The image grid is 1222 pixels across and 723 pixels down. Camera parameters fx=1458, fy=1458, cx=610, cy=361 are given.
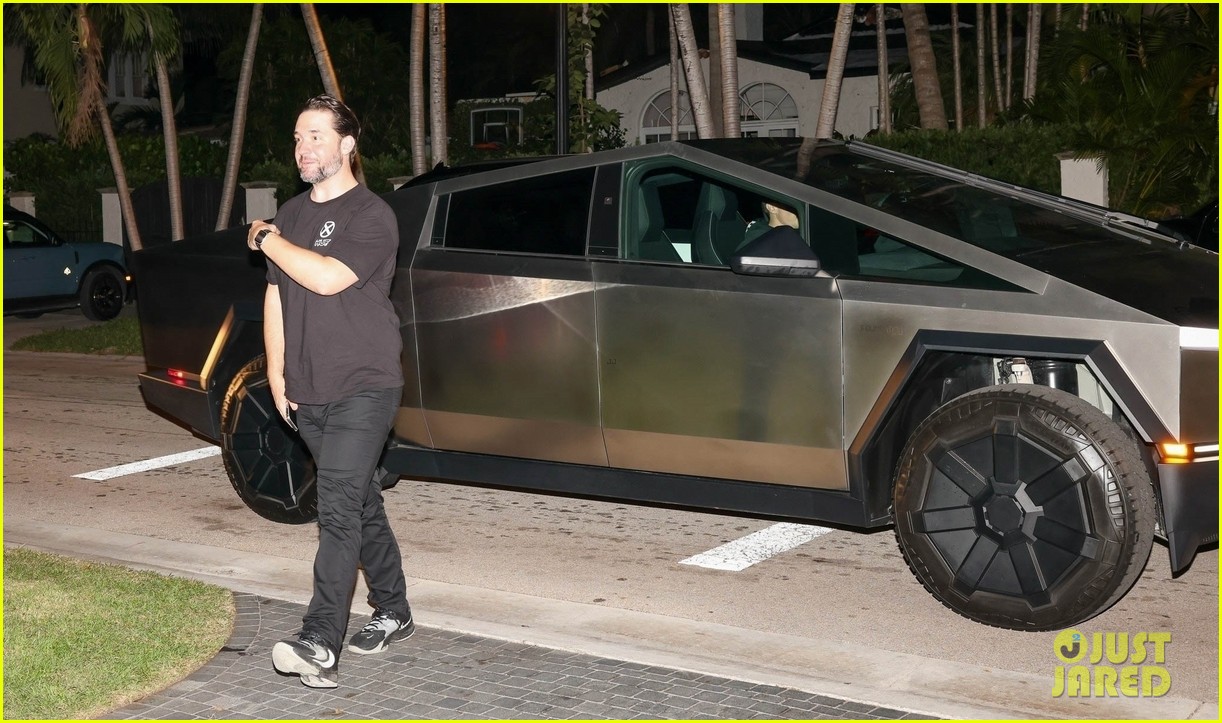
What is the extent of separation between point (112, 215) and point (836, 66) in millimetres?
17305

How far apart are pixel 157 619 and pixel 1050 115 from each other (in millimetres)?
15553

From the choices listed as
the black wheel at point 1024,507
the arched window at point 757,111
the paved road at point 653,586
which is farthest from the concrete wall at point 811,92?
the black wheel at point 1024,507

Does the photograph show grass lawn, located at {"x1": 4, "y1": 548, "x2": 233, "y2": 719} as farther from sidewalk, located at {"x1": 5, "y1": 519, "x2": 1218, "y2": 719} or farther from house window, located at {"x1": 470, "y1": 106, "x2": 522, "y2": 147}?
house window, located at {"x1": 470, "y1": 106, "x2": 522, "y2": 147}

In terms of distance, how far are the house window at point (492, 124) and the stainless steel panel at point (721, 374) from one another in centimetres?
3420

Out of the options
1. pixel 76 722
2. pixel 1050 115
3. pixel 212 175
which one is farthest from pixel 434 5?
pixel 212 175

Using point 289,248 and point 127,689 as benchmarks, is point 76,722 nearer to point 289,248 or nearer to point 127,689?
point 127,689

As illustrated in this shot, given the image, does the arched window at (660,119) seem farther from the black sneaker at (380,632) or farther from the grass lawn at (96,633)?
the black sneaker at (380,632)

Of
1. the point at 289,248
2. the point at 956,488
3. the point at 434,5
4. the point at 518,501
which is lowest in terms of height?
the point at 518,501

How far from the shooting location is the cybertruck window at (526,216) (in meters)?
6.26

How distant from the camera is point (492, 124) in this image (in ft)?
132

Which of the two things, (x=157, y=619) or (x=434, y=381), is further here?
(x=434, y=381)

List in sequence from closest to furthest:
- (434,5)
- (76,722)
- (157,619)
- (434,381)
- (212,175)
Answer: (76,722) < (157,619) < (434,381) < (434,5) < (212,175)

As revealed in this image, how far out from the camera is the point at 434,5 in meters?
16.1

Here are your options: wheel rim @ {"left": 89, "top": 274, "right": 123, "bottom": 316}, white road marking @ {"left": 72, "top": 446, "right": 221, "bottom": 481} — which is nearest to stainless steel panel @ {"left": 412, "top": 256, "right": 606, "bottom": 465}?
white road marking @ {"left": 72, "top": 446, "right": 221, "bottom": 481}
